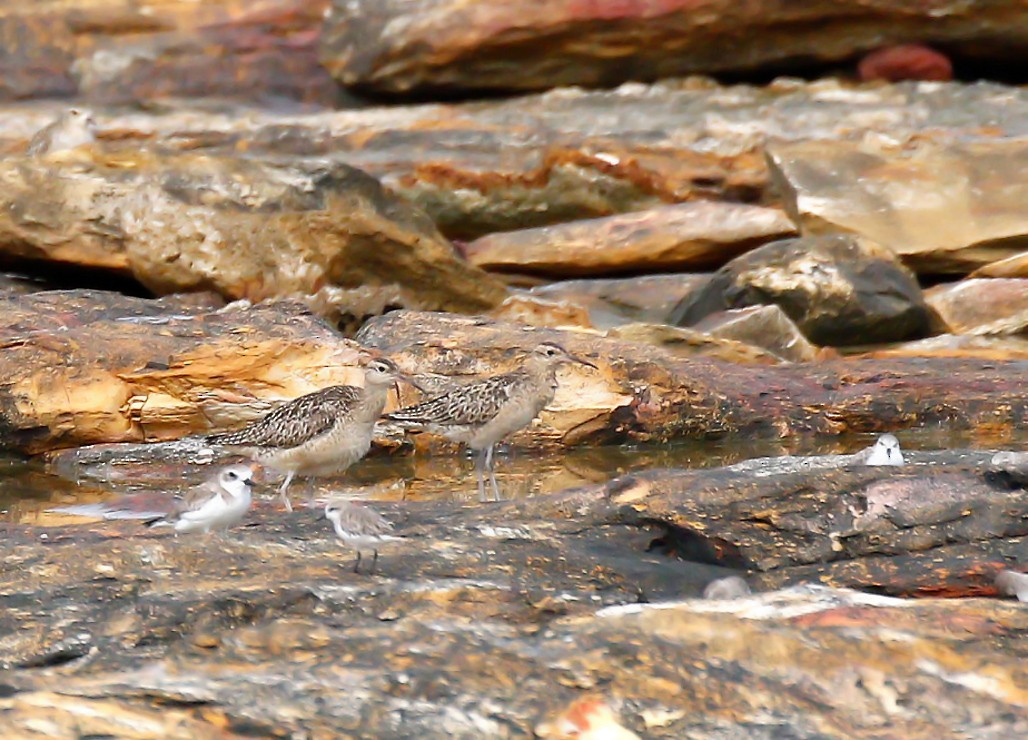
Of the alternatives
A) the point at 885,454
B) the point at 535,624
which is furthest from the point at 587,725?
the point at 885,454

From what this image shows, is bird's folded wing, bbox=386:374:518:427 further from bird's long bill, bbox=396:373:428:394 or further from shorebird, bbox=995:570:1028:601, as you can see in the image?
shorebird, bbox=995:570:1028:601

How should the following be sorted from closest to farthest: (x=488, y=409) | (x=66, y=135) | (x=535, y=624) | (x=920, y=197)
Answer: (x=535, y=624)
(x=488, y=409)
(x=66, y=135)
(x=920, y=197)

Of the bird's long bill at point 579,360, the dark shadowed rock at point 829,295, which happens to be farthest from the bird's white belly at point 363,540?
the dark shadowed rock at point 829,295

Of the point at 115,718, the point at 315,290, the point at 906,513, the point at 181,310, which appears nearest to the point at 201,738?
the point at 115,718

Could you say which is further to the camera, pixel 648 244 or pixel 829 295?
pixel 648 244

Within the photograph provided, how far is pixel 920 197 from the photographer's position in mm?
17844

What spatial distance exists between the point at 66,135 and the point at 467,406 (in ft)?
29.0

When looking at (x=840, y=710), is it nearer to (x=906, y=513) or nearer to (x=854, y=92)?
(x=906, y=513)

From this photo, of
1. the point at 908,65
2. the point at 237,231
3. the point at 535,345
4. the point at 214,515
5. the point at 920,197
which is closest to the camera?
the point at 214,515

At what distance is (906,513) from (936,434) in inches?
192

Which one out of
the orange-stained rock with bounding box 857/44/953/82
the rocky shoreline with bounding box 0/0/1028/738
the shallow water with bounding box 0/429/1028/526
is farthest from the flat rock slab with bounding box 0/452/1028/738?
the orange-stained rock with bounding box 857/44/953/82

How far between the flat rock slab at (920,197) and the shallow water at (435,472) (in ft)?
19.8

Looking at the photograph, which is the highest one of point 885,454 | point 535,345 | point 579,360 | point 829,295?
point 885,454

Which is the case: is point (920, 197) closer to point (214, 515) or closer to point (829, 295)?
point (829, 295)
